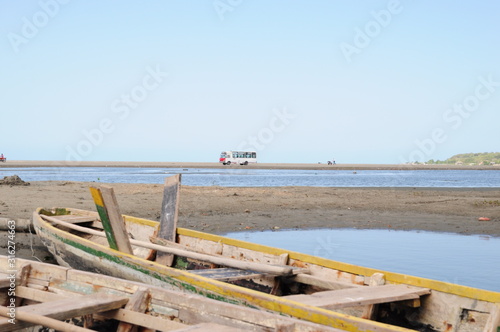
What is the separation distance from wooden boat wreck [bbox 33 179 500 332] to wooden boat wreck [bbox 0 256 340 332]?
1.80 feet

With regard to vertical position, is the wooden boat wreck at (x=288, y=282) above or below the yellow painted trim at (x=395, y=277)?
below

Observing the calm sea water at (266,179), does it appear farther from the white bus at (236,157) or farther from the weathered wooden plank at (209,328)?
the weathered wooden plank at (209,328)

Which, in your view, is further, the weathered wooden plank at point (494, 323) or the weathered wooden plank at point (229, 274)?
the weathered wooden plank at point (229, 274)

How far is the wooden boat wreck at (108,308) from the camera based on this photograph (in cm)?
409

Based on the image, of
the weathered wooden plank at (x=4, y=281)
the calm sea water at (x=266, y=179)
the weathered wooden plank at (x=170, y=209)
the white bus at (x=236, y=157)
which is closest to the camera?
the weathered wooden plank at (x=4, y=281)

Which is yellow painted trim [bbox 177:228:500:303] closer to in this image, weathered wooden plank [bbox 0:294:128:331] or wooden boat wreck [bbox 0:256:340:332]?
wooden boat wreck [bbox 0:256:340:332]

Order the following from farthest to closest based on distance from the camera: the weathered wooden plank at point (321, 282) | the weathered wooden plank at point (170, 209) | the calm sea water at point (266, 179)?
the calm sea water at point (266, 179)
the weathered wooden plank at point (170, 209)
the weathered wooden plank at point (321, 282)

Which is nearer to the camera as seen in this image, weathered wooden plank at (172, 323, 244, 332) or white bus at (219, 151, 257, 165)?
weathered wooden plank at (172, 323, 244, 332)

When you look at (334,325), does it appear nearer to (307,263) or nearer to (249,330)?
A: (249,330)

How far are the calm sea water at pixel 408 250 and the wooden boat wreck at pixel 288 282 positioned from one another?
338cm

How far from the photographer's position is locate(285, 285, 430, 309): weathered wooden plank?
16.1 ft

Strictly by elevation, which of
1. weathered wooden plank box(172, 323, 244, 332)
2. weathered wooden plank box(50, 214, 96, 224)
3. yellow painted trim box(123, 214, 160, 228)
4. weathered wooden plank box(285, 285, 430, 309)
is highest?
yellow painted trim box(123, 214, 160, 228)

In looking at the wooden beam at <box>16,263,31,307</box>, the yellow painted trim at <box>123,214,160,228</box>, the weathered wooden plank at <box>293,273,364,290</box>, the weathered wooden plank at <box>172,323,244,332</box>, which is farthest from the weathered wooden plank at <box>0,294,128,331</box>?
the yellow painted trim at <box>123,214,160,228</box>

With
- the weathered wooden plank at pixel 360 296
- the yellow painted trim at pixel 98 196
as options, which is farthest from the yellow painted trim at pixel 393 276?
the yellow painted trim at pixel 98 196
